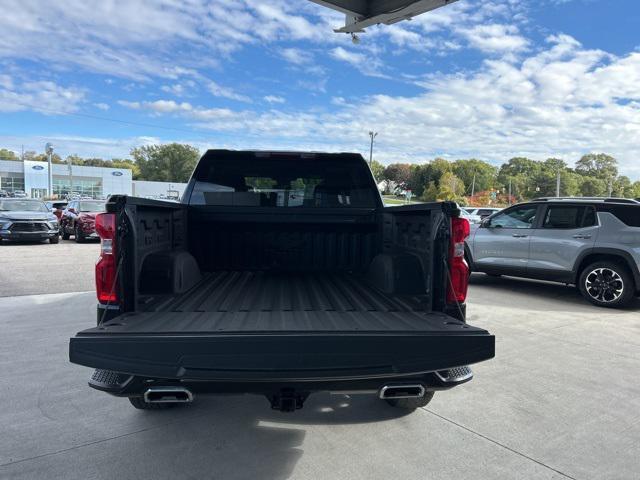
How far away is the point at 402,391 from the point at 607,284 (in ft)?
21.9

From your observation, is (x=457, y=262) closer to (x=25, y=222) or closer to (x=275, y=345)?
(x=275, y=345)

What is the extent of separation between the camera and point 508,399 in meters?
3.92

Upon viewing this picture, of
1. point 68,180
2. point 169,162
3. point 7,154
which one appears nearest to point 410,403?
point 68,180

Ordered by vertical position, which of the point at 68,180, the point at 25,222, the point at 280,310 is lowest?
the point at 25,222

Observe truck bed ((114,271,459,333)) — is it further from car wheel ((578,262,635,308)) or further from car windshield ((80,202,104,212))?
car windshield ((80,202,104,212))

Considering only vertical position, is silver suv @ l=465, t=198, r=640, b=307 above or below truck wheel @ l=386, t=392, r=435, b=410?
above

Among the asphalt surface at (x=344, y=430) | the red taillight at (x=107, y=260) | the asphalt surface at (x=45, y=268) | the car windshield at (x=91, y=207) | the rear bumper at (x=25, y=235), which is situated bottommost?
the asphalt surface at (x=45, y=268)

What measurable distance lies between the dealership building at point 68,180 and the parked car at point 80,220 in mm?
54271

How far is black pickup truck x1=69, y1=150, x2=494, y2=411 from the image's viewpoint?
7.54ft

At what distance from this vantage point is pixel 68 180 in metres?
78.9

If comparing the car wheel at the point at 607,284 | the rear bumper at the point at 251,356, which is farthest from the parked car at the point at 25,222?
the car wheel at the point at 607,284

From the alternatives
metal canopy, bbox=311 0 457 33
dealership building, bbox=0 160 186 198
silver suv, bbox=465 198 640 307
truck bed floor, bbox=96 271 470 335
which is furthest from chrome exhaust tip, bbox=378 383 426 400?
dealership building, bbox=0 160 186 198

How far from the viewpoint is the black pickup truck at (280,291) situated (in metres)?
2.30

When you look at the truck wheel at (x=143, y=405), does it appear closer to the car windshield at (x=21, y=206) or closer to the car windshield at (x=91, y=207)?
the car windshield at (x=21, y=206)
